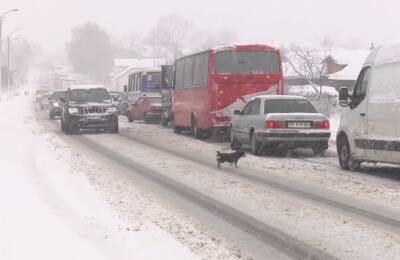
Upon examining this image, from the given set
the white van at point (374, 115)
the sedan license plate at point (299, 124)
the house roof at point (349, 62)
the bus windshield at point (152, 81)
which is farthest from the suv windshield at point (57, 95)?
the house roof at point (349, 62)

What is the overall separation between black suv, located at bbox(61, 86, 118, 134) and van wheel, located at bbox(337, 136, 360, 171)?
550 inches

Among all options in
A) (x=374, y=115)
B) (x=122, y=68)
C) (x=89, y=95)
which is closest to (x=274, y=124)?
(x=374, y=115)

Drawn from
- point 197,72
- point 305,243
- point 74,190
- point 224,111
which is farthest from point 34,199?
point 197,72

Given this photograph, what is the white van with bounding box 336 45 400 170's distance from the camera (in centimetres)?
1280

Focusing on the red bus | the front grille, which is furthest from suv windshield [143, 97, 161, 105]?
the red bus

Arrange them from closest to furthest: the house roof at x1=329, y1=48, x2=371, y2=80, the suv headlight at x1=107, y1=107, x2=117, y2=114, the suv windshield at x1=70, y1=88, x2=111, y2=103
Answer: the suv headlight at x1=107, y1=107, x2=117, y2=114
the suv windshield at x1=70, y1=88, x2=111, y2=103
the house roof at x1=329, y1=48, x2=371, y2=80

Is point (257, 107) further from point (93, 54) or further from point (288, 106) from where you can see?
point (93, 54)

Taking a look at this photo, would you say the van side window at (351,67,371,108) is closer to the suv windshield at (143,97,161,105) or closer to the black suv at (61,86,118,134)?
the black suv at (61,86,118,134)

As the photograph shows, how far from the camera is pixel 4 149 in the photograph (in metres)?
18.6

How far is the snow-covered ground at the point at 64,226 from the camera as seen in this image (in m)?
6.62

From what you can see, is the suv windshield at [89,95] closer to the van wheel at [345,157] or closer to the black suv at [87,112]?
the black suv at [87,112]

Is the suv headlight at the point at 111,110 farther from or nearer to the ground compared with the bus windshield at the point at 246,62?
nearer to the ground

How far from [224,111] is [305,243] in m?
15.9

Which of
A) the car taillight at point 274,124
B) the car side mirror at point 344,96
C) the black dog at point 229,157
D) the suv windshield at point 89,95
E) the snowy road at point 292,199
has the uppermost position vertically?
the car side mirror at point 344,96
